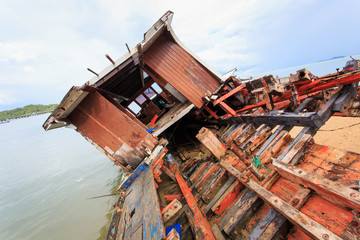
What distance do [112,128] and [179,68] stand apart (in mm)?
4141

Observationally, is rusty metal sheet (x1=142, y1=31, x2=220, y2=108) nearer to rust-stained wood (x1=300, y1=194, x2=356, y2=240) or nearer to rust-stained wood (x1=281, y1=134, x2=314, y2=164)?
rust-stained wood (x1=281, y1=134, x2=314, y2=164)

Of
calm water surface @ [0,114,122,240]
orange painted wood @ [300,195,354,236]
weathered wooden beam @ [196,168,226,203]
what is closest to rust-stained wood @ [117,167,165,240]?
weathered wooden beam @ [196,168,226,203]

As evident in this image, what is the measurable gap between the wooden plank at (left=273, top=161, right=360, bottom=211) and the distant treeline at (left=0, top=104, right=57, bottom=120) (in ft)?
562

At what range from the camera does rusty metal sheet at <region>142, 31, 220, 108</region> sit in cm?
698

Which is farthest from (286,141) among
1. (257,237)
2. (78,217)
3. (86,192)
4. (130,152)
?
(86,192)

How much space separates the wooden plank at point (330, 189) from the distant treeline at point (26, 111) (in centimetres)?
17145

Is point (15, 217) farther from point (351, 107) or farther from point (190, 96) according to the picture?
point (351, 107)

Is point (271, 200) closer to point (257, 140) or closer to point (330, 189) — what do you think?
point (330, 189)

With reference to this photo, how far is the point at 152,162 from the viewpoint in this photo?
15.1 feet

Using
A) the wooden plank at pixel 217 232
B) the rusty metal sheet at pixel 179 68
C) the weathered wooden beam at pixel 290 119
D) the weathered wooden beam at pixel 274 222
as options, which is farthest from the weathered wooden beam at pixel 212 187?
the rusty metal sheet at pixel 179 68

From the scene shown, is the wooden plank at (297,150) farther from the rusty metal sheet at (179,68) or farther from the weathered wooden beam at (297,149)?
the rusty metal sheet at (179,68)

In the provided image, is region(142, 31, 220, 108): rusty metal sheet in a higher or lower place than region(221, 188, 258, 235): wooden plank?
higher

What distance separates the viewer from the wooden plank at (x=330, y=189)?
1403 mm

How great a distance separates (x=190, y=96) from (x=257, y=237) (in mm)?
5790
